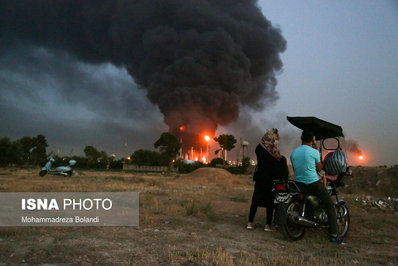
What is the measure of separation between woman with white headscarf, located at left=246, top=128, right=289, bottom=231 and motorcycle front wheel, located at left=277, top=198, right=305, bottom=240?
27.8 inches

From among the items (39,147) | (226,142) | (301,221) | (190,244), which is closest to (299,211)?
(301,221)

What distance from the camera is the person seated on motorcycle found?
19.9 ft

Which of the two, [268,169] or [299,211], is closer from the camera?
[299,211]

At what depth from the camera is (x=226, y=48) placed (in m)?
96.1

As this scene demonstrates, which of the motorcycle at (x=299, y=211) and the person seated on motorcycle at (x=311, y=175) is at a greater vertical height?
the person seated on motorcycle at (x=311, y=175)

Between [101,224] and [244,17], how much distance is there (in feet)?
385

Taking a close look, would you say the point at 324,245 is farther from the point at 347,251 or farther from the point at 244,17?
the point at 244,17

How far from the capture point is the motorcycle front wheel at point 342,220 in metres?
6.59

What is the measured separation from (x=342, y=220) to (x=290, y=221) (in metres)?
1.31

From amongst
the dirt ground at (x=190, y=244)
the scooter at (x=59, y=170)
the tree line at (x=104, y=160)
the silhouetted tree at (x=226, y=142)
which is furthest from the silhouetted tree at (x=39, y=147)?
the dirt ground at (x=190, y=244)

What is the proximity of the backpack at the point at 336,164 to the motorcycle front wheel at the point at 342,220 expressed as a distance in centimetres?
70

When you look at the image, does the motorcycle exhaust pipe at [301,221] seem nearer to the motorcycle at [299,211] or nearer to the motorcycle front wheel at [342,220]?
the motorcycle at [299,211]

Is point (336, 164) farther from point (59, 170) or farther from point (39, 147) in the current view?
point (39, 147)

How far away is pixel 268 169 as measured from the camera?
7066 millimetres
